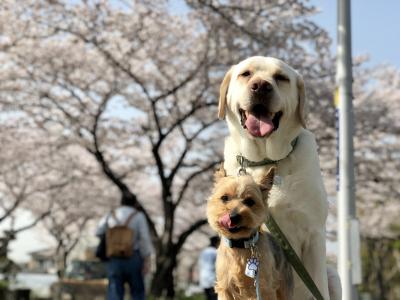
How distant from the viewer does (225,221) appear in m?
1.68

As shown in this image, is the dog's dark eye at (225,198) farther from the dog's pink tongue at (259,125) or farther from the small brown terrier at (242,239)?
the dog's pink tongue at (259,125)

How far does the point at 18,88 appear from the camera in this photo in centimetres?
1659

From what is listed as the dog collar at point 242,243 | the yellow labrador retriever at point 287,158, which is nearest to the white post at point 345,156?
the yellow labrador retriever at point 287,158

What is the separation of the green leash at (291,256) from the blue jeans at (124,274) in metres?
5.64

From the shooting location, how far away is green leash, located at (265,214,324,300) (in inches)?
76.0

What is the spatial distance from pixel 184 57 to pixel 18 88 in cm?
487

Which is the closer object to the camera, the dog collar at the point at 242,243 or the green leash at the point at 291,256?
the dog collar at the point at 242,243

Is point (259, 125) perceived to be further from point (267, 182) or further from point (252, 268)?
point (252, 268)

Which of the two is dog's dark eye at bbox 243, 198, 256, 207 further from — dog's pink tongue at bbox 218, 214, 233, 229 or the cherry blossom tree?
the cherry blossom tree

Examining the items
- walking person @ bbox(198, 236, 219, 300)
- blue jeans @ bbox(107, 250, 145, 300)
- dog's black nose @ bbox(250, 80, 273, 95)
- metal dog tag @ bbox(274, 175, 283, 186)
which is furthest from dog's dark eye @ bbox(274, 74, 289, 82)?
walking person @ bbox(198, 236, 219, 300)

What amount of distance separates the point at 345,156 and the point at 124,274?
11.1 ft

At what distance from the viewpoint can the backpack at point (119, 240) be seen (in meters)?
6.99

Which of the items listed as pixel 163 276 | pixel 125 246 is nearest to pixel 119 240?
pixel 125 246

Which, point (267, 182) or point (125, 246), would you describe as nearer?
point (267, 182)
